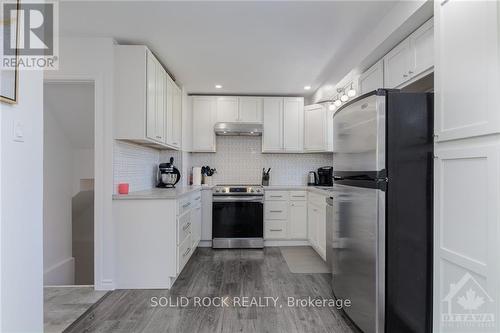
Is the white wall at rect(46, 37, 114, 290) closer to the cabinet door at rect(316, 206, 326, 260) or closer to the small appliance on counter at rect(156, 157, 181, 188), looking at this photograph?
the small appliance on counter at rect(156, 157, 181, 188)

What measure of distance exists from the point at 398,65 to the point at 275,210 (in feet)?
8.91

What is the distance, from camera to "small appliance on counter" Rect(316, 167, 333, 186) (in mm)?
4547

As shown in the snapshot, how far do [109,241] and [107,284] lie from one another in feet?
1.39

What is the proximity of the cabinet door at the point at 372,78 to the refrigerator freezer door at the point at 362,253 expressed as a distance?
3.79 feet

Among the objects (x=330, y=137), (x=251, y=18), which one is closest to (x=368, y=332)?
(x=251, y=18)

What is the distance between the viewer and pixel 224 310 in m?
2.29

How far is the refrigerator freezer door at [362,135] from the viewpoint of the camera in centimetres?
169

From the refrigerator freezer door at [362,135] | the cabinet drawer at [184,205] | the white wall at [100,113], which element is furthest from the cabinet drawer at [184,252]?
the refrigerator freezer door at [362,135]

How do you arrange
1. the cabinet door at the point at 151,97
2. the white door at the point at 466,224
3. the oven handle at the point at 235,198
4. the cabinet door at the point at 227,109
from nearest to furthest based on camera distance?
the white door at the point at 466,224, the cabinet door at the point at 151,97, the oven handle at the point at 235,198, the cabinet door at the point at 227,109

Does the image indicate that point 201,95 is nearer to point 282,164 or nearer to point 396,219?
point 282,164

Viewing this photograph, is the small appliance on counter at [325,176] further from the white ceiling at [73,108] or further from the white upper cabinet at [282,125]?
the white ceiling at [73,108]

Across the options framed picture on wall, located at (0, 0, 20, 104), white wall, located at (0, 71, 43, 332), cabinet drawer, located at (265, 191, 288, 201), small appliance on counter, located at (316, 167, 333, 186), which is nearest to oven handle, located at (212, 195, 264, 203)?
cabinet drawer, located at (265, 191, 288, 201)

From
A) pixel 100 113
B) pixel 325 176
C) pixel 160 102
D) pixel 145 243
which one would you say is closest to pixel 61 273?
pixel 145 243

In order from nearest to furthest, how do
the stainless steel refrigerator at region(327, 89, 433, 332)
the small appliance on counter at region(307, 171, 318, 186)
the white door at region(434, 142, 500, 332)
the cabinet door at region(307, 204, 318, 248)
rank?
the white door at region(434, 142, 500, 332)
the stainless steel refrigerator at region(327, 89, 433, 332)
the cabinet door at region(307, 204, 318, 248)
the small appliance on counter at region(307, 171, 318, 186)
